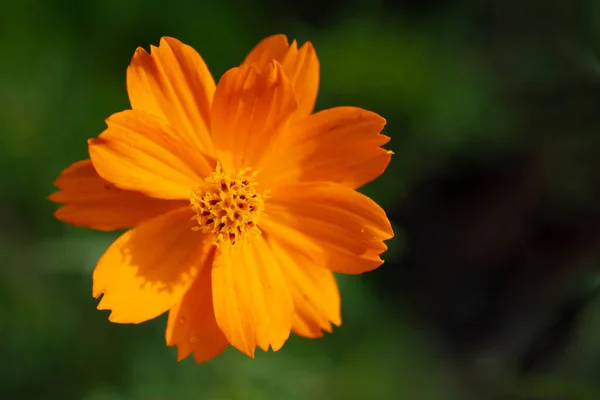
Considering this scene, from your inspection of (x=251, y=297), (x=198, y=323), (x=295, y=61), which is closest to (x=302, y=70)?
(x=295, y=61)

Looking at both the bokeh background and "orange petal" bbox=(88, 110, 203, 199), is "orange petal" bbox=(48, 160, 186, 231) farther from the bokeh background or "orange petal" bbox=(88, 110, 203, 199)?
the bokeh background

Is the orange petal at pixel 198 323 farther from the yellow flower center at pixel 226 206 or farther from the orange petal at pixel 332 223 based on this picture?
the orange petal at pixel 332 223

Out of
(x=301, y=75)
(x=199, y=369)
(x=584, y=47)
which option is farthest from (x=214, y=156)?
(x=584, y=47)

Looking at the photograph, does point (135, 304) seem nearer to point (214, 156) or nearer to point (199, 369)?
point (214, 156)

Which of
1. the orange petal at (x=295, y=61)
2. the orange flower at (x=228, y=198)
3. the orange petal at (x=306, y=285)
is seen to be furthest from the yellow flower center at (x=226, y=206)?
the orange petal at (x=295, y=61)

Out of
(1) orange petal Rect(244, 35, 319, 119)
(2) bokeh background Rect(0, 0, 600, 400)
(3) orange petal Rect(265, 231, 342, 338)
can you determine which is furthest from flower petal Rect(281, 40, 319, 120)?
(2) bokeh background Rect(0, 0, 600, 400)

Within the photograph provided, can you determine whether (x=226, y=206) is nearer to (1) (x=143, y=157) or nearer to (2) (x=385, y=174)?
(1) (x=143, y=157)

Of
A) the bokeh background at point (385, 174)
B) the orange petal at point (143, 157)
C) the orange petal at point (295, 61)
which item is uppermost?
the orange petal at point (295, 61)
